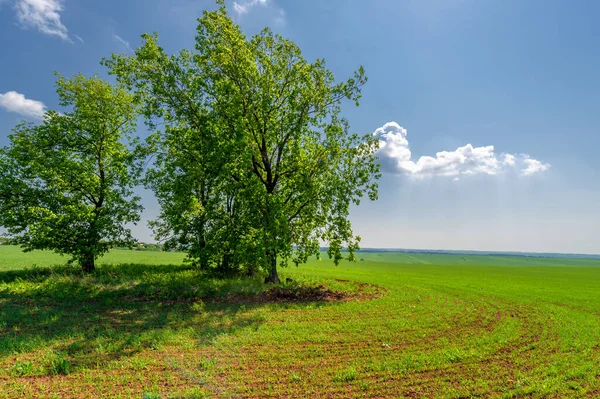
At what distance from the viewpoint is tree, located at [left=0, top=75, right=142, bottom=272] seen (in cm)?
2636

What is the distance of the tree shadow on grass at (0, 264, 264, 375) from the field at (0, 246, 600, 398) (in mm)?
88

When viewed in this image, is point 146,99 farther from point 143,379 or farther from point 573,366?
point 573,366

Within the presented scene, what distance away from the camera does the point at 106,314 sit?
54.2ft

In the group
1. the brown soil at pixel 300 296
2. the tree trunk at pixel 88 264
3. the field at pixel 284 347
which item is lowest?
the brown soil at pixel 300 296

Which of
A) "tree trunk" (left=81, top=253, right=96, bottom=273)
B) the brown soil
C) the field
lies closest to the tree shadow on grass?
the field

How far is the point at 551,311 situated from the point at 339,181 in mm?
17973

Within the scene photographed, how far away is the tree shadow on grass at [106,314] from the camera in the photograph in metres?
11.3

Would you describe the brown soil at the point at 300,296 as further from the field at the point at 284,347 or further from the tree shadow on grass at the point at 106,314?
the tree shadow on grass at the point at 106,314

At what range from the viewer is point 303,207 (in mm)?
26875

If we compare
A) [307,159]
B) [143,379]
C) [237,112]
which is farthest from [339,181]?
[143,379]

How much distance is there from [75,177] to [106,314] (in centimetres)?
1782

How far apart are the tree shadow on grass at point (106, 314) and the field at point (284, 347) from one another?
0.09m

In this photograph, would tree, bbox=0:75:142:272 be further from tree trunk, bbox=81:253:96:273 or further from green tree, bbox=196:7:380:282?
green tree, bbox=196:7:380:282

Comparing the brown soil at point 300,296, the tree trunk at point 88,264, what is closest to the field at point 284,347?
the brown soil at point 300,296
